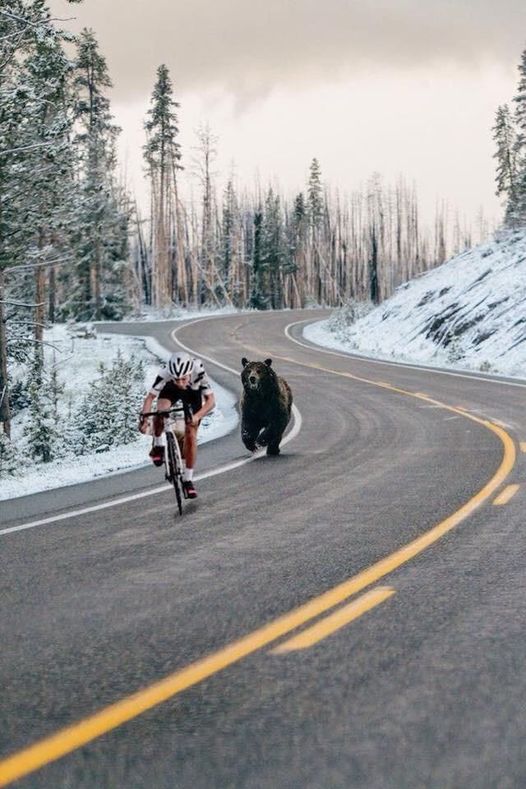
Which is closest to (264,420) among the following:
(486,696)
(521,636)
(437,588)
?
(437,588)

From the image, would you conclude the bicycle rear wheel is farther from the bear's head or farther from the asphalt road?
the bear's head

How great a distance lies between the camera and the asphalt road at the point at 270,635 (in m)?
2.81

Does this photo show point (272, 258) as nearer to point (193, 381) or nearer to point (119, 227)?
point (119, 227)

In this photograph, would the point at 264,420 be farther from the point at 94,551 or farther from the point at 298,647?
the point at 298,647

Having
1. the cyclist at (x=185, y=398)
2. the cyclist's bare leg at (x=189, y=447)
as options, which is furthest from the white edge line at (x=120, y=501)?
the cyclist's bare leg at (x=189, y=447)

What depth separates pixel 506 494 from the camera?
28.4ft

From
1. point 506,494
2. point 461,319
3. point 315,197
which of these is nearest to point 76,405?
point 461,319

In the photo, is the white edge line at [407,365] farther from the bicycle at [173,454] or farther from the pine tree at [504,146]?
the pine tree at [504,146]

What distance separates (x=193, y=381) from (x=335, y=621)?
4.55 metres

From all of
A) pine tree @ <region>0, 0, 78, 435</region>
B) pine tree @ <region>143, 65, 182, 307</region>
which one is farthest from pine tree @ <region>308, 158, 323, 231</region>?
pine tree @ <region>0, 0, 78, 435</region>

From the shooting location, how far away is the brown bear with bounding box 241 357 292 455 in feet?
41.1

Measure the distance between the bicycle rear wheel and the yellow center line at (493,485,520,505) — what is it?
9.93ft

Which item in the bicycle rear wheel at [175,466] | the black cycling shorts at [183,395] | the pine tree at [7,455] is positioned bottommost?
the pine tree at [7,455]

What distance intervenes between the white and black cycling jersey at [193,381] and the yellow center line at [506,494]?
3.02 metres
